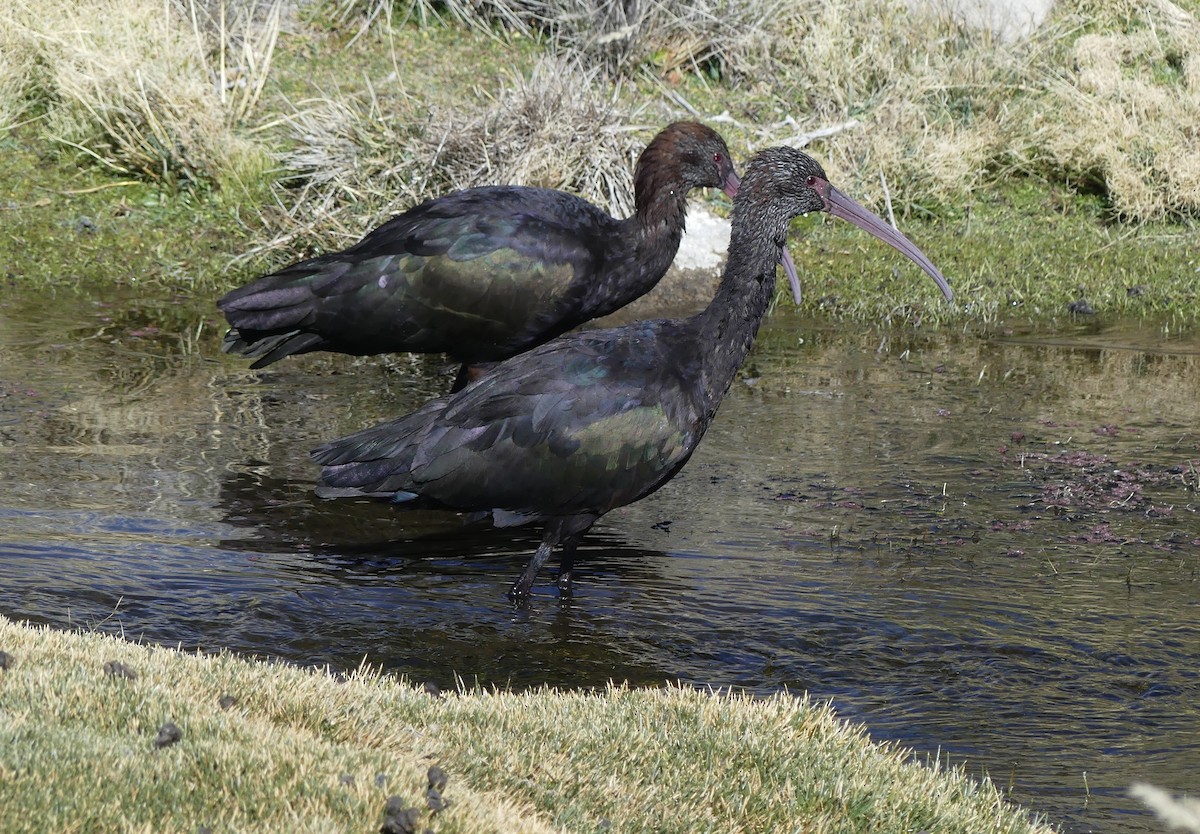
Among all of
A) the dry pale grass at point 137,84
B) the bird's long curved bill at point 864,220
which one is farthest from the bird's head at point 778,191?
the dry pale grass at point 137,84

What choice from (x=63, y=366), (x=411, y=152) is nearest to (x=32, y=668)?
(x=63, y=366)

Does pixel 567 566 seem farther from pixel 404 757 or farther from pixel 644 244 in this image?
pixel 404 757

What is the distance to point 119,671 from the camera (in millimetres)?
4570

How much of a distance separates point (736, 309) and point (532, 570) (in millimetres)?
1418

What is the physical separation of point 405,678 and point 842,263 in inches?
318

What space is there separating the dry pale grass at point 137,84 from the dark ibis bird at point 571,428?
743 centimetres

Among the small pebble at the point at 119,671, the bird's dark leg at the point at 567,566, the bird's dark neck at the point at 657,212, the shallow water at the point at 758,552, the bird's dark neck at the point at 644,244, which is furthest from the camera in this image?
the bird's dark neck at the point at 657,212

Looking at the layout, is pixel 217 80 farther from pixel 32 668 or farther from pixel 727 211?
pixel 32 668

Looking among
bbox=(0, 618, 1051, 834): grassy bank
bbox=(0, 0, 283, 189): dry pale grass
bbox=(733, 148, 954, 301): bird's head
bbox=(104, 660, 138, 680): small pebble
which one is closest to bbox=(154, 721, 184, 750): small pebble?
Result: bbox=(0, 618, 1051, 834): grassy bank

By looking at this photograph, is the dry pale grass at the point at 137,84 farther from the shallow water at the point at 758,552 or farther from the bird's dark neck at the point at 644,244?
the bird's dark neck at the point at 644,244

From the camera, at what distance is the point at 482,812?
3.93 m

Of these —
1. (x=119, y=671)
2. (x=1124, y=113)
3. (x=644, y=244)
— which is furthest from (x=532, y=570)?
(x=1124, y=113)

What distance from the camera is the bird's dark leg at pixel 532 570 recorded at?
657 centimetres

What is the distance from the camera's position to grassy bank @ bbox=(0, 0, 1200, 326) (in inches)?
500
